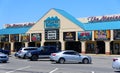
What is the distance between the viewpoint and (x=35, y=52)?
42500 millimetres

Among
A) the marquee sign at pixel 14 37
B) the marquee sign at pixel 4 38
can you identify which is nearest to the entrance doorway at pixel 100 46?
the marquee sign at pixel 14 37

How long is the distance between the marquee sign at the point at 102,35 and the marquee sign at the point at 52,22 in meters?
10.2

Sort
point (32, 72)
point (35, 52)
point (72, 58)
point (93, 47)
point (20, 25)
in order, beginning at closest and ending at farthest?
point (32, 72), point (72, 58), point (35, 52), point (93, 47), point (20, 25)

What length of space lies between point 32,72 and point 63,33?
164 feet

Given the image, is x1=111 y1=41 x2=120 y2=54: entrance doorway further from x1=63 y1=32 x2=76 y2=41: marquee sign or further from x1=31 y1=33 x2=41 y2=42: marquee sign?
x1=31 y1=33 x2=41 y2=42: marquee sign

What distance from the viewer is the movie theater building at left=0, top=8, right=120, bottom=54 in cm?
6681

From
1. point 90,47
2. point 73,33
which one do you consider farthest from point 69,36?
point 90,47

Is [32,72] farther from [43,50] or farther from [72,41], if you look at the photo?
[72,41]

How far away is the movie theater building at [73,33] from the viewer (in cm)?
6681

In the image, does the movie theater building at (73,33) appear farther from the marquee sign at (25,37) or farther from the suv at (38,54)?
the suv at (38,54)

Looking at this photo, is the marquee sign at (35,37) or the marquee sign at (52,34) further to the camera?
the marquee sign at (35,37)

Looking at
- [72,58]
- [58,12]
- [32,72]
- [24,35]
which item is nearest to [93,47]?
[58,12]

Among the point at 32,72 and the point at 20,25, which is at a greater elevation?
the point at 20,25

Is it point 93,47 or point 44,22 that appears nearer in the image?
point 93,47
